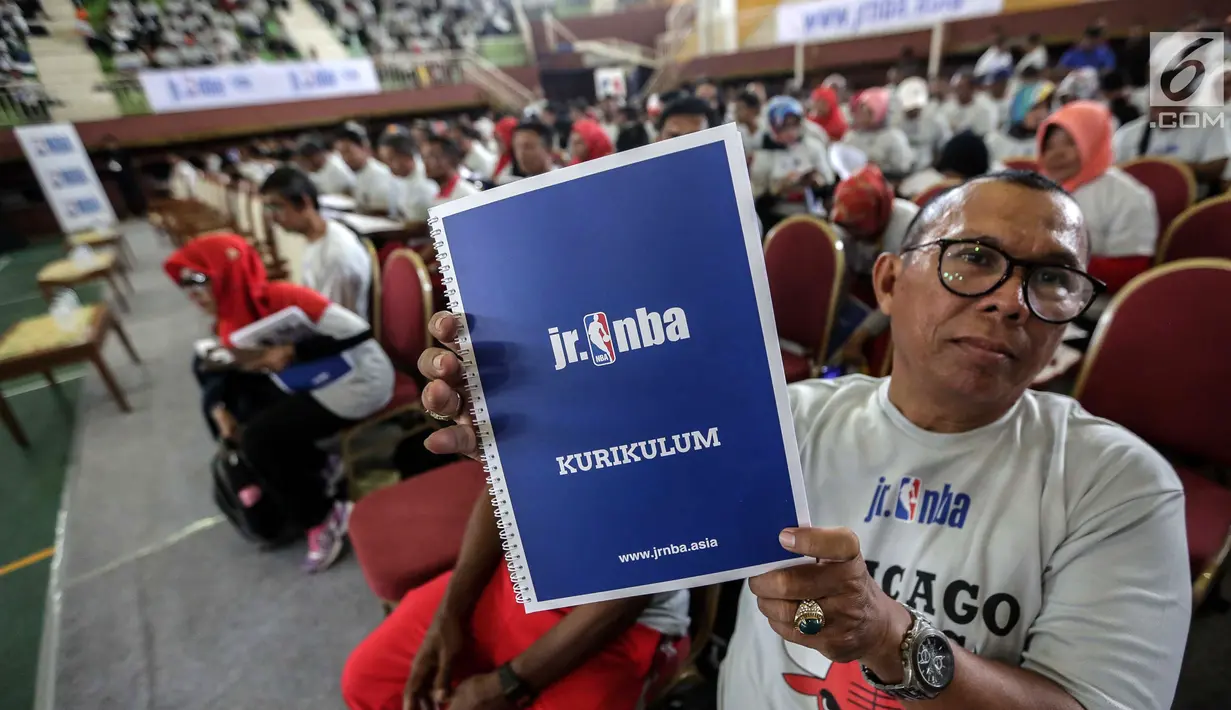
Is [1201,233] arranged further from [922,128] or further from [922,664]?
[922,128]

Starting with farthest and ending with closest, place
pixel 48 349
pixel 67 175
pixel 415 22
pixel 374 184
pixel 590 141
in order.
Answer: pixel 415 22 < pixel 67 175 < pixel 374 184 < pixel 590 141 < pixel 48 349

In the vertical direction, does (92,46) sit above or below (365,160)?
above

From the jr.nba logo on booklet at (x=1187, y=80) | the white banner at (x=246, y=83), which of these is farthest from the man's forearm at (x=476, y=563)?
the white banner at (x=246, y=83)

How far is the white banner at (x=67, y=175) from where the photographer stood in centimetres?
691

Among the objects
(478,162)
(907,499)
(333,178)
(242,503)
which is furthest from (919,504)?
(333,178)

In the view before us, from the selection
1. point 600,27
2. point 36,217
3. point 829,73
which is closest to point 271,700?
point 36,217

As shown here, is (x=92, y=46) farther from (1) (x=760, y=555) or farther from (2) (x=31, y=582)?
(1) (x=760, y=555)

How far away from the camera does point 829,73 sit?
11750 millimetres

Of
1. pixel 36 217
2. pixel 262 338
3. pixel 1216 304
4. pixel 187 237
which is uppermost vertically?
pixel 36 217

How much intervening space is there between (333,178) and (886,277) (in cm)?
679

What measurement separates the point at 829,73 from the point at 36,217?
15261 millimetres

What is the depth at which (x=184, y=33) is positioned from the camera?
19.7 ft

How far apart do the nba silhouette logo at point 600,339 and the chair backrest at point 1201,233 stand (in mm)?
2522

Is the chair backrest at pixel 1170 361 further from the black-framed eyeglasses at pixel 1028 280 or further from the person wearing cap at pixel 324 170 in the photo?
the person wearing cap at pixel 324 170
